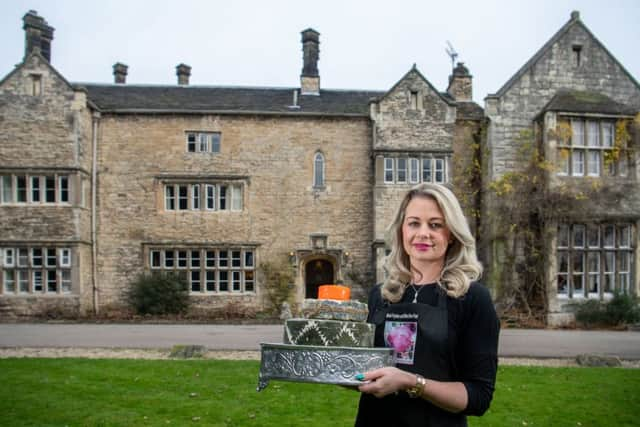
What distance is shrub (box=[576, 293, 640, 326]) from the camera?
16.0 m

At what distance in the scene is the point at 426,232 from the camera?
2.33 meters

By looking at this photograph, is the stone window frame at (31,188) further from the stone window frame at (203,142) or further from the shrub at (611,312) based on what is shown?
the shrub at (611,312)

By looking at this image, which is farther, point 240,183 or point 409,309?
point 240,183

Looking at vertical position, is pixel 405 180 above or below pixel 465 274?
above

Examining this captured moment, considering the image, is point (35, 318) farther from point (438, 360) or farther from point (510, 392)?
point (438, 360)

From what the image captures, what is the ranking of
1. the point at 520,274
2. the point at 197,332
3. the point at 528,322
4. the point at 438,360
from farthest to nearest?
the point at 520,274 → the point at 528,322 → the point at 197,332 → the point at 438,360

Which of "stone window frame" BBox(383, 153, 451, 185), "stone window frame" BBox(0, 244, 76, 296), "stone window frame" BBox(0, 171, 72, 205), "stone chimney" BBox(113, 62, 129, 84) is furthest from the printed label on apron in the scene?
"stone chimney" BBox(113, 62, 129, 84)

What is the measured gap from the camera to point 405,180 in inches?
725

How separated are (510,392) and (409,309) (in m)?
5.63

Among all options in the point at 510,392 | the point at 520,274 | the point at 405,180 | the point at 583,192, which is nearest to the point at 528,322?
the point at 520,274

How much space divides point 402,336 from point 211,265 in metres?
17.2

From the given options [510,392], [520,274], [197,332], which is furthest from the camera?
[520,274]

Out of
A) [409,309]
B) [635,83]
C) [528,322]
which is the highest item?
[635,83]

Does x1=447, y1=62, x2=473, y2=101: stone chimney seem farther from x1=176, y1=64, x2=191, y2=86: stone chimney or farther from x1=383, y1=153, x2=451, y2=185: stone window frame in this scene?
x1=176, y1=64, x2=191, y2=86: stone chimney
